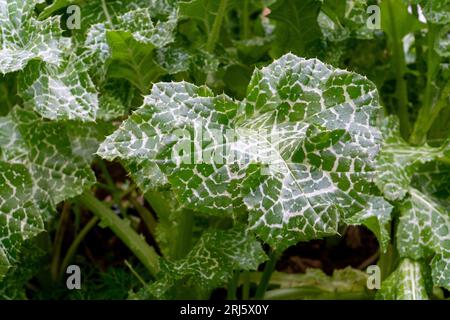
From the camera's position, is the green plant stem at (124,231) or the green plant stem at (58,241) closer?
the green plant stem at (124,231)

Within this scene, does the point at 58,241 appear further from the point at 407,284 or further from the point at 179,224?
the point at 407,284

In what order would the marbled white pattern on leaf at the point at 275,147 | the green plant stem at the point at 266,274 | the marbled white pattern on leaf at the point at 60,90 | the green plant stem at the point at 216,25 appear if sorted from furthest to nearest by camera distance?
the green plant stem at the point at 266,274, the green plant stem at the point at 216,25, the marbled white pattern on leaf at the point at 60,90, the marbled white pattern on leaf at the point at 275,147

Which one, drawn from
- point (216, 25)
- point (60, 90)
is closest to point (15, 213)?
point (60, 90)

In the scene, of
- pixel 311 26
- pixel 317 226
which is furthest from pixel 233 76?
pixel 317 226

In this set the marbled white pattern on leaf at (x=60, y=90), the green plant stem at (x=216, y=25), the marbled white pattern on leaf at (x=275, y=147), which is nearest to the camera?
the marbled white pattern on leaf at (x=275, y=147)

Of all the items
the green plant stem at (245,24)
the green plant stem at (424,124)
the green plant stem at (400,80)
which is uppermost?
the green plant stem at (245,24)

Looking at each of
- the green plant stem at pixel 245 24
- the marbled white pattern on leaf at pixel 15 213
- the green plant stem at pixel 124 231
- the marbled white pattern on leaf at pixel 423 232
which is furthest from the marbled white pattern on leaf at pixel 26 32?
the marbled white pattern on leaf at pixel 423 232

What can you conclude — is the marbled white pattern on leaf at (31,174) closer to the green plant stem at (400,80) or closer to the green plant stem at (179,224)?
the green plant stem at (179,224)

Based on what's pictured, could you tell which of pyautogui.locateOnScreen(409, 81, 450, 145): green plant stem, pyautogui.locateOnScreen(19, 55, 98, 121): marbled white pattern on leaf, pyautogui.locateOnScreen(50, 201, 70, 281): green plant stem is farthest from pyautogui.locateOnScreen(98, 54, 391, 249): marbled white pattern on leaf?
pyautogui.locateOnScreen(50, 201, 70, 281): green plant stem

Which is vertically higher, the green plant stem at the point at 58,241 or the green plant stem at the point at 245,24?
the green plant stem at the point at 245,24
